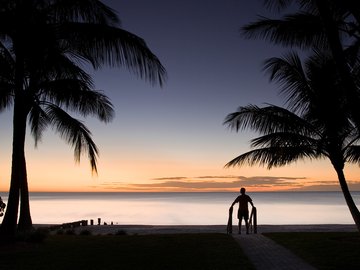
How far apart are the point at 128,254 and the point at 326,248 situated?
5.53 meters

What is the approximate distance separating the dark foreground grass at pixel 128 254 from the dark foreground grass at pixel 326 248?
163 cm

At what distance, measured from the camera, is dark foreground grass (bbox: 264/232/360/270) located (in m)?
10.7

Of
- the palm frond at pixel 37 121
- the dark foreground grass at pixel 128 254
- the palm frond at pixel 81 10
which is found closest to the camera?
the dark foreground grass at pixel 128 254

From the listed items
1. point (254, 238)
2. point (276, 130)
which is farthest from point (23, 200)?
point (276, 130)

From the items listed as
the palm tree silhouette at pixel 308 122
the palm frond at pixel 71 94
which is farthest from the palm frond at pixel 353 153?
the palm frond at pixel 71 94

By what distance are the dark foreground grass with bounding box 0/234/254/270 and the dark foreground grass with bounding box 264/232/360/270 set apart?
163cm

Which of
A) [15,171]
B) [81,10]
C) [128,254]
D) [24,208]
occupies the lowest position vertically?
[128,254]

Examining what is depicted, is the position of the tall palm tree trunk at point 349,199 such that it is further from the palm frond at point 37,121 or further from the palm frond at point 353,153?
the palm frond at point 37,121

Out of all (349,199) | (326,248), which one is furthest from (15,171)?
(349,199)

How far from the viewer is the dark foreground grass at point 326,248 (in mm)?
10666

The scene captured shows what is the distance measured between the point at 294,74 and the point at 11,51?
9167 millimetres

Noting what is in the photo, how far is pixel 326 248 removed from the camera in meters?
13.0

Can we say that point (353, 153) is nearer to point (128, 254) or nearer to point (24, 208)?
point (128, 254)

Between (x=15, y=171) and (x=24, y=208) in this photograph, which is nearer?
(x=15, y=171)
